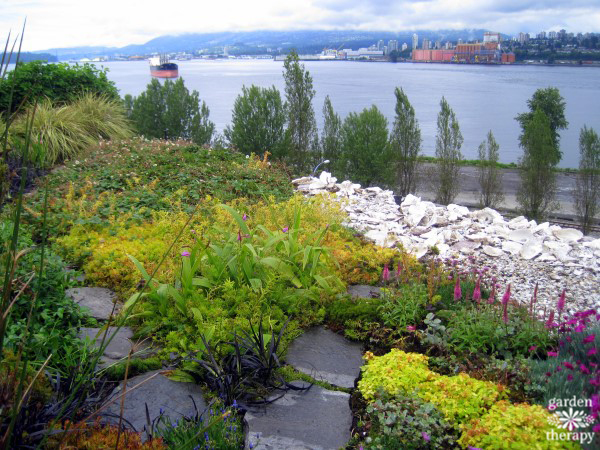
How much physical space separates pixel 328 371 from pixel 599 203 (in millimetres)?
23832

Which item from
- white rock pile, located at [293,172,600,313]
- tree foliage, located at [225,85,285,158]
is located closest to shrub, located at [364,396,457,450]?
white rock pile, located at [293,172,600,313]

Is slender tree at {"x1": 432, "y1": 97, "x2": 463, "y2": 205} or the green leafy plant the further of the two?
slender tree at {"x1": 432, "y1": 97, "x2": 463, "y2": 205}

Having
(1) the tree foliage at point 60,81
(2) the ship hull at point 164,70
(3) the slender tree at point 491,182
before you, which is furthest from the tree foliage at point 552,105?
(1) the tree foliage at point 60,81

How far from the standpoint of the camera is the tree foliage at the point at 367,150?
17.2 meters

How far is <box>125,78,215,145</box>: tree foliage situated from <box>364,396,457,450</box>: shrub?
1418cm

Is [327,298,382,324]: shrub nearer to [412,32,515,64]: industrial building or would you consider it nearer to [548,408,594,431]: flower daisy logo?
[548,408,594,431]: flower daisy logo

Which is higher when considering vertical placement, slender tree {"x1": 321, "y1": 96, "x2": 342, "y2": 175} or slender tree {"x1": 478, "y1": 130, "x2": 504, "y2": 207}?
slender tree {"x1": 321, "y1": 96, "x2": 342, "y2": 175}

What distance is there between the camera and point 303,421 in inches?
89.8

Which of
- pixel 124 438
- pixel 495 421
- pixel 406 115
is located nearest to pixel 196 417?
pixel 124 438

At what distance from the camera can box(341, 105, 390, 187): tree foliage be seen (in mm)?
17219

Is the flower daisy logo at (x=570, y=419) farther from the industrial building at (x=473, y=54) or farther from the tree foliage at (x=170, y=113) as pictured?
the industrial building at (x=473, y=54)

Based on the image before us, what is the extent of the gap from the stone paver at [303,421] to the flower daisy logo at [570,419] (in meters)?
0.83

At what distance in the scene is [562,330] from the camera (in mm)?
2637

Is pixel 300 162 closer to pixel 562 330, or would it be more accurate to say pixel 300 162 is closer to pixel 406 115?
pixel 406 115
